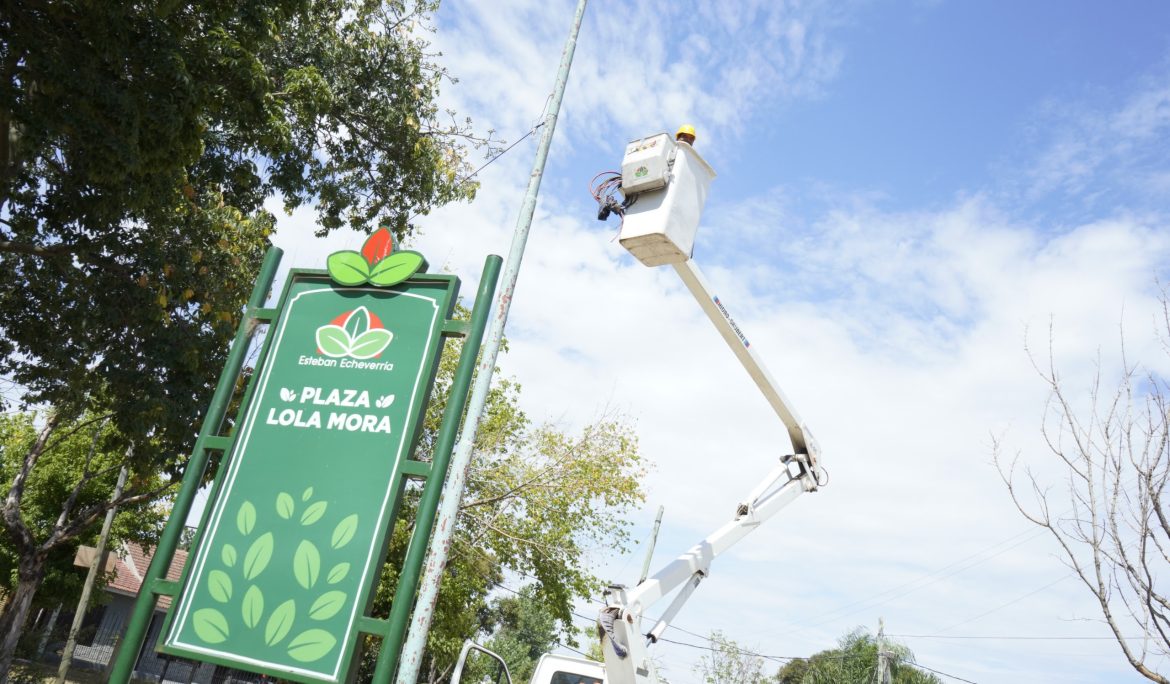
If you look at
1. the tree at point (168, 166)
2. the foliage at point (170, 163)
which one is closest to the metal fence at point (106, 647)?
the tree at point (168, 166)

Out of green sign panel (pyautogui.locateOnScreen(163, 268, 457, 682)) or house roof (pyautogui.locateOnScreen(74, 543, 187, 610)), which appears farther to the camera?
house roof (pyautogui.locateOnScreen(74, 543, 187, 610))

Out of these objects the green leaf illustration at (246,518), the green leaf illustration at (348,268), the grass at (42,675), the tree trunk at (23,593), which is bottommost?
the grass at (42,675)

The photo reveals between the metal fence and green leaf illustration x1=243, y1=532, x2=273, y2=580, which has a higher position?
green leaf illustration x1=243, y1=532, x2=273, y2=580

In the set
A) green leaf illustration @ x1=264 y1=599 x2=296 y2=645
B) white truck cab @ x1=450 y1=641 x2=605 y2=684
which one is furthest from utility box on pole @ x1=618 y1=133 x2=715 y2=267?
white truck cab @ x1=450 y1=641 x2=605 y2=684

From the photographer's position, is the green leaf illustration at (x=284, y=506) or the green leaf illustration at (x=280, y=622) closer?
the green leaf illustration at (x=280, y=622)

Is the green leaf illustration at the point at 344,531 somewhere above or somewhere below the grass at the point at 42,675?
above

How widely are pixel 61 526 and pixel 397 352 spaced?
18.4 meters

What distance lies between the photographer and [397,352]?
5.04 meters

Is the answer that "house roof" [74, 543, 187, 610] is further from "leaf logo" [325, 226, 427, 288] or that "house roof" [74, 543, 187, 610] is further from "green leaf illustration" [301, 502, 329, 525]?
"green leaf illustration" [301, 502, 329, 525]

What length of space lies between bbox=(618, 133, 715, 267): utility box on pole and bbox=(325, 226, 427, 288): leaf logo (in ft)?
9.73

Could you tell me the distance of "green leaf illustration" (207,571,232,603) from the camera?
4.62 metres

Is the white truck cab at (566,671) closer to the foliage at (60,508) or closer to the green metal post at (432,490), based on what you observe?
the green metal post at (432,490)

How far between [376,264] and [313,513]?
1673mm

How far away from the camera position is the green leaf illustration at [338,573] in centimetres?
445
